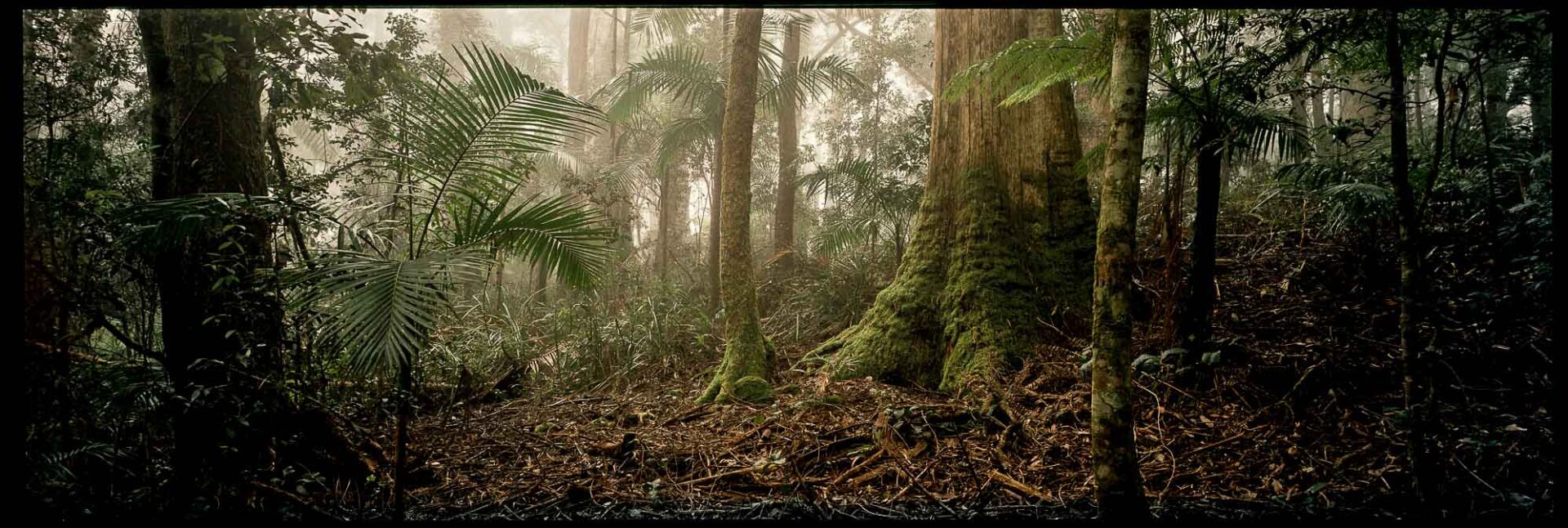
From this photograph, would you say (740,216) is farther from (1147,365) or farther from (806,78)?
(806,78)

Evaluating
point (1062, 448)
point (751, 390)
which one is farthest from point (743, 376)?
point (1062, 448)

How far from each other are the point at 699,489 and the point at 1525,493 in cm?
296

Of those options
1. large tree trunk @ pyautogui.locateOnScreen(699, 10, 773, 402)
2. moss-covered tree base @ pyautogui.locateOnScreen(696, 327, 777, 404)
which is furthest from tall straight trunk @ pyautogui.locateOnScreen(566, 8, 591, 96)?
Result: moss-covered tree base @ pyautogui.locateOnScreen(696, 327, 777, 404)

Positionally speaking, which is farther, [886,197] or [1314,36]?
[886,197]

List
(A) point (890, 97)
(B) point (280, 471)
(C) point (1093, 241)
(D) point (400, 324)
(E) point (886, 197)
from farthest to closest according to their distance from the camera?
(A) point (890, 97), (E) point (886, 197), (C) point (1093, 241), (B) point (280, 471), (D) point (400, 324)

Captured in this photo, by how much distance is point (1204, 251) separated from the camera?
10.1 feet

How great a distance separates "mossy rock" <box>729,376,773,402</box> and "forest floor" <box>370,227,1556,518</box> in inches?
4.9

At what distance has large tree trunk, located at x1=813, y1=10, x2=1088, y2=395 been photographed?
13.3 feet

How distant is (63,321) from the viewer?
2.58 meters


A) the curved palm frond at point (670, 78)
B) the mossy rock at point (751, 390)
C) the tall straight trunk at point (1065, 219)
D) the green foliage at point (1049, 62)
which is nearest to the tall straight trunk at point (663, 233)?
the curved palm frond at point (670, 78)

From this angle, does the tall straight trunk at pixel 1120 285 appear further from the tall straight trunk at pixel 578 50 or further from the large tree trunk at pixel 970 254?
the tall straight trunk at pixel 578 50

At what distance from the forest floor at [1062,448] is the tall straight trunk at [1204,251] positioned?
235 mm

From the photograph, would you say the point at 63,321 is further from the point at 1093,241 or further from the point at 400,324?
the point at 1093,241

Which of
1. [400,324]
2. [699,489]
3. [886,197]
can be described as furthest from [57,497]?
[886,197]
